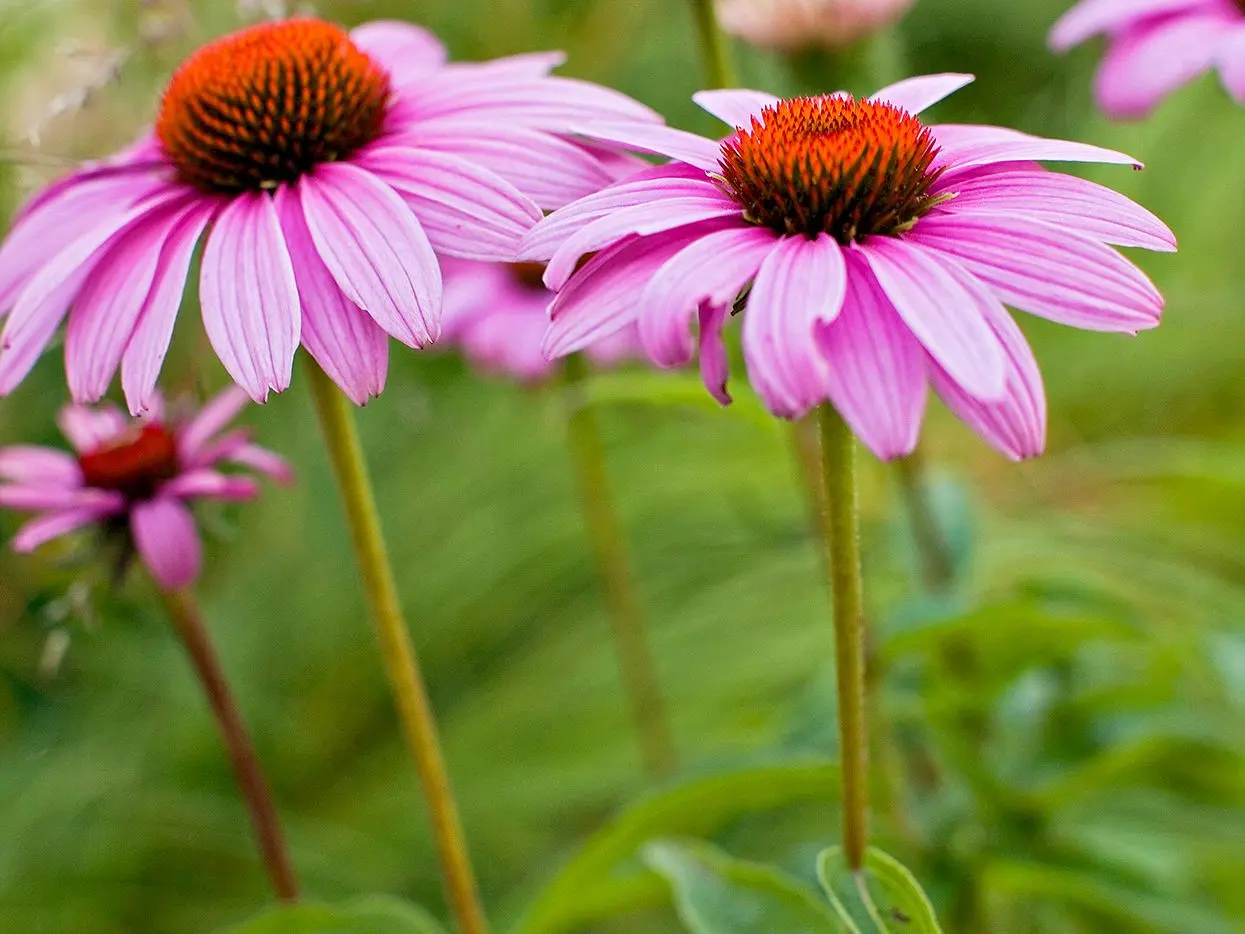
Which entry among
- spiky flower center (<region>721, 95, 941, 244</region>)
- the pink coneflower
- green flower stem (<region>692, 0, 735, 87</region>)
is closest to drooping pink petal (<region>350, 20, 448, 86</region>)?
green flower stem (<region>692, 0, 735, 87</region>)

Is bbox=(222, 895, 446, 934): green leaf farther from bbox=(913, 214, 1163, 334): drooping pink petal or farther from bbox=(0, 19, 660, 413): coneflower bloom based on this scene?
bbox=(913, 214, 1163, 334): drooping pink petal

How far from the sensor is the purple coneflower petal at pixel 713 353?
372mm

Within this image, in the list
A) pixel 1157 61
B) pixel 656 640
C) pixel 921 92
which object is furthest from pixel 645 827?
pixel 656 640

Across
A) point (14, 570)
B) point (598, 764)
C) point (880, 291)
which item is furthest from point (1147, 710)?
point (14, 570)

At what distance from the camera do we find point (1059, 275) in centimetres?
37

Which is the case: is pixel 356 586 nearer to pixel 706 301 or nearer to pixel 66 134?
pixel 66 134

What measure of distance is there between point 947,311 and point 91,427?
0.53m

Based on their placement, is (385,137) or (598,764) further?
(598,764)

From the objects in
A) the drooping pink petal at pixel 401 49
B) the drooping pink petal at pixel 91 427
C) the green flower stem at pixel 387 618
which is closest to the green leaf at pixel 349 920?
the green flower stem at pixel 387 618

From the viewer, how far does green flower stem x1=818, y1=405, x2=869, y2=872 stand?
→ 1.29ft

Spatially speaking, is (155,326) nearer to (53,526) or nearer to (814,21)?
(53,526)

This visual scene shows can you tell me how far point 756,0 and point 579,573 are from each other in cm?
84

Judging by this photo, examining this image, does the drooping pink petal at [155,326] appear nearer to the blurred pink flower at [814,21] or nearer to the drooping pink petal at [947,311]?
the drooping pink petal at [947,311]

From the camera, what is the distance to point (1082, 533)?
1289 mm
